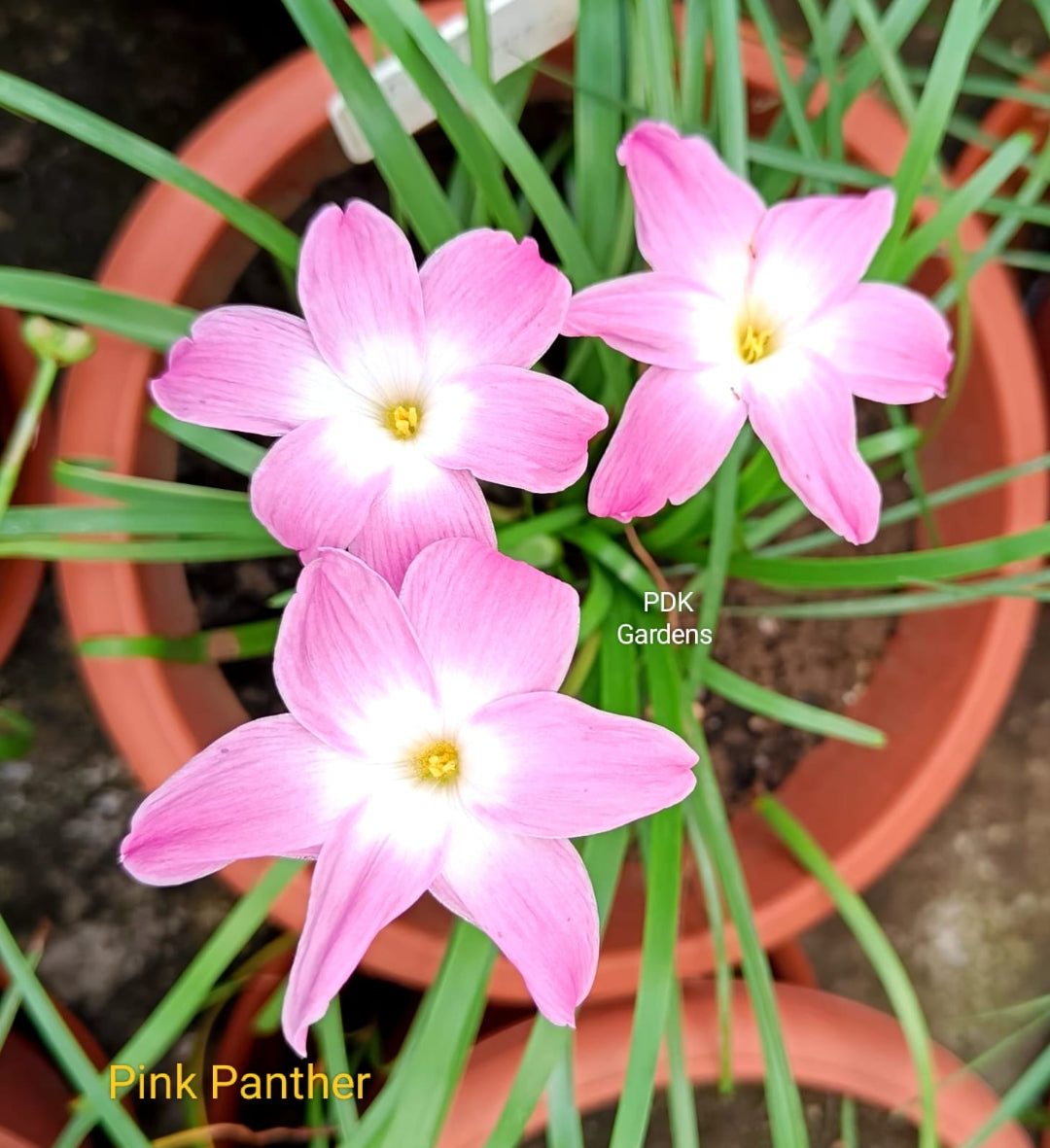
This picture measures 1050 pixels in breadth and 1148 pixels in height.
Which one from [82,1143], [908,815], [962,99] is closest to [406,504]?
[908,815]

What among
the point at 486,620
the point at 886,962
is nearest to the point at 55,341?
the point at 486,620

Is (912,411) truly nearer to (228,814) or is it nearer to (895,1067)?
(895,1067)

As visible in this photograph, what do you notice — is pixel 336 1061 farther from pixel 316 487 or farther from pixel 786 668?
pixel 786 668

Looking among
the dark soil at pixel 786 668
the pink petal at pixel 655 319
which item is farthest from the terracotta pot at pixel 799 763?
the pink petal at pixel 655 319

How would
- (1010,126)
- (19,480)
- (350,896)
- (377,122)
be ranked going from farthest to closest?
(1010,126)
(19,480)
(377,122)
(350,896)

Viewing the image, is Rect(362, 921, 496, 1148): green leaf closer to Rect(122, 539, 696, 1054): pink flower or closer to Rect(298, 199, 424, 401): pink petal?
Rect(122, 539, 696, 1054): pink flower
